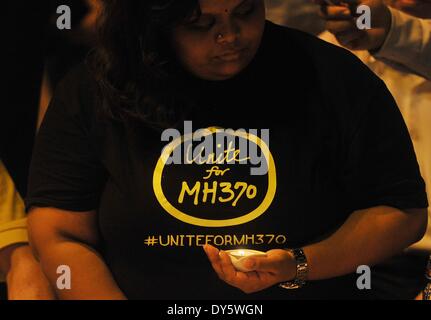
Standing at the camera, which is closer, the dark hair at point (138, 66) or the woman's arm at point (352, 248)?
the dark hair at point (138, 66)

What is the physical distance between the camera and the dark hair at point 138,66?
134 centimetres

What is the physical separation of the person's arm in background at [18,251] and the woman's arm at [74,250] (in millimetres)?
41

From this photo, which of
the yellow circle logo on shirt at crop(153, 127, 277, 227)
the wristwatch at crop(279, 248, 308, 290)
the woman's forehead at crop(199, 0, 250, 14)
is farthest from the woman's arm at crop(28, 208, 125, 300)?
the woman's forehead at crop(199, 0, 250, 14)

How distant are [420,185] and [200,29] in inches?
24.9

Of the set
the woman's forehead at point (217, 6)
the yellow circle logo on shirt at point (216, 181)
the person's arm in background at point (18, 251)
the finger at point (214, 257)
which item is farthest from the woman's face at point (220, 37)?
the person's arm in background at point (18, 251)

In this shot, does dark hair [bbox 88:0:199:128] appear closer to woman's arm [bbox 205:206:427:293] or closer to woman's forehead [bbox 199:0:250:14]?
woman's forehead [bbox 199:0:250:14]

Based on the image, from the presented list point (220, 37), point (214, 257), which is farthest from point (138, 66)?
point (214, 257)

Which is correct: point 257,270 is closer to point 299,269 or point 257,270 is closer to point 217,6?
point 299,269

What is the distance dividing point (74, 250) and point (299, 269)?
0.53 meters

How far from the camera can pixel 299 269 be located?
4.88 feet

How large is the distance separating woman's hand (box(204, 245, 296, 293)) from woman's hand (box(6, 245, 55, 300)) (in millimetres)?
428

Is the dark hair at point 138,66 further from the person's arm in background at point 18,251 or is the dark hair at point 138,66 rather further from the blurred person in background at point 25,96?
the person's arm in background at point 18,251
